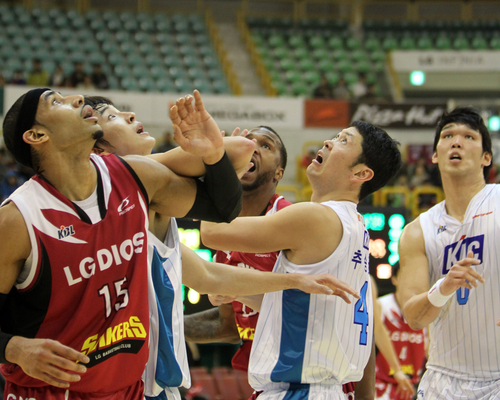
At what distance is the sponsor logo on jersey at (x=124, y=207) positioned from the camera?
239 centimetres

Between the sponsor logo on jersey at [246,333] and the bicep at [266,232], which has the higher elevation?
the bicep at [266,232]

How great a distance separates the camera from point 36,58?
17.4m

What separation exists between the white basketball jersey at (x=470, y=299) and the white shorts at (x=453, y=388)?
0.13 ft

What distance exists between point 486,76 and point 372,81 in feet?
12.5

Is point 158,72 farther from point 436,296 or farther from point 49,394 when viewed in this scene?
Result: point 49,394

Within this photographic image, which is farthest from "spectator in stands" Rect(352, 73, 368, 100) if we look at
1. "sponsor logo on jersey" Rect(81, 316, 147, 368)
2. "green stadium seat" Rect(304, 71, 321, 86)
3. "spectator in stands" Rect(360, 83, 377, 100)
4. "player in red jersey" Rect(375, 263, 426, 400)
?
"sponsor logo on jersey" Rect(81, 316, 147, 368)

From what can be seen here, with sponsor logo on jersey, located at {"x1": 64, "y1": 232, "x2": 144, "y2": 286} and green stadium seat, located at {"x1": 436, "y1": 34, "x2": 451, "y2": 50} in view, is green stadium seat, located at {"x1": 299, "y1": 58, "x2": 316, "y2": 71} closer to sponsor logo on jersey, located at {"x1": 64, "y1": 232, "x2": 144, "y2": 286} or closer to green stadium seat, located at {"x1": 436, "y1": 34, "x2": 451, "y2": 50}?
green stadium seat, located at {"x1": 436, "y1": 34, "x2": 451, "y2": 50}

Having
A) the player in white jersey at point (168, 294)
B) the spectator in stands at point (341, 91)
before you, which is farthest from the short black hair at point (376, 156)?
the spectator in stands at point (341, 91)

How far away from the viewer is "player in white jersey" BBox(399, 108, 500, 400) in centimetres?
367

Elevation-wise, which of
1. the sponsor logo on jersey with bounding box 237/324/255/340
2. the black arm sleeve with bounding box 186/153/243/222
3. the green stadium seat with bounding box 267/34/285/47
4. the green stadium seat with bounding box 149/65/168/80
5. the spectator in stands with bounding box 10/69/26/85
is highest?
the green stadium seat with bounding box 267/34/285/47

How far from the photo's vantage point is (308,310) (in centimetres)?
304

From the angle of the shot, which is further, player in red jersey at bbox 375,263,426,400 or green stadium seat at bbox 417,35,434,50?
green stadium seat at bbox 417,35,434,50

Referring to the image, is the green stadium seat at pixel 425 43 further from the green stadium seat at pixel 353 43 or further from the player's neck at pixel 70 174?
the player's neck at pixel 70 174

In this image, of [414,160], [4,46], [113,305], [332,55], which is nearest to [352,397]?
[113,305]
